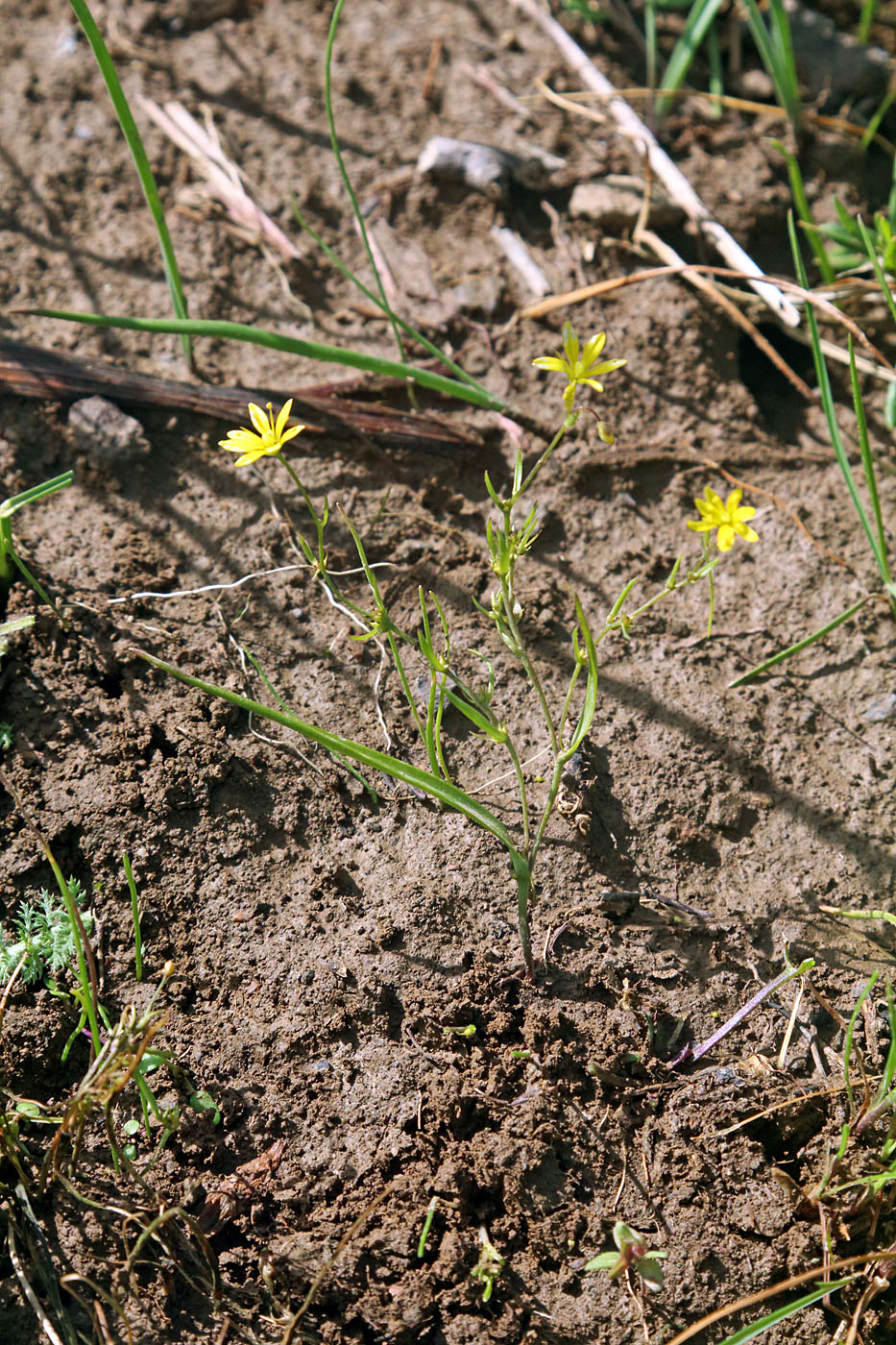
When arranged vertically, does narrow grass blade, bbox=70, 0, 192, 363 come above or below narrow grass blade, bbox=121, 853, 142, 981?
above

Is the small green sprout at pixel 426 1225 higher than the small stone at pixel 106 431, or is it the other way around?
the small stone at pixel 106 431

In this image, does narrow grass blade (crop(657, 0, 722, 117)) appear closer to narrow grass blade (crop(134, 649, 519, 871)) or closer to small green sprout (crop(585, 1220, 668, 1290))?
narrow grass blade (crop(134, 649, 519, 871))

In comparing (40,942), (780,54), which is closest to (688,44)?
(780,54)

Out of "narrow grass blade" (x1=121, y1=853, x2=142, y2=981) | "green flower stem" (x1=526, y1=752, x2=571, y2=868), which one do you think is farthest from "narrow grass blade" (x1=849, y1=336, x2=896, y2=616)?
"narrow grass blade" (x1=121, y1=853, x2=142, y2=981)

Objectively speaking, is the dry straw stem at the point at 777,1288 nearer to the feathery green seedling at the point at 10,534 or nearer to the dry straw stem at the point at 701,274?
the feathery green seedling at the point at 10,534

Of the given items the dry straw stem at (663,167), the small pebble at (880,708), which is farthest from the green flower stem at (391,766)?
the dry straw stem at (663,167)

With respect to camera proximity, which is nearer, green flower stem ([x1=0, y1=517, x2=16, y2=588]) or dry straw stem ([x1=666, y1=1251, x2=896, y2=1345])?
dry straw stem ([x1=666, y1=1251, x2=896, y2=1345])
